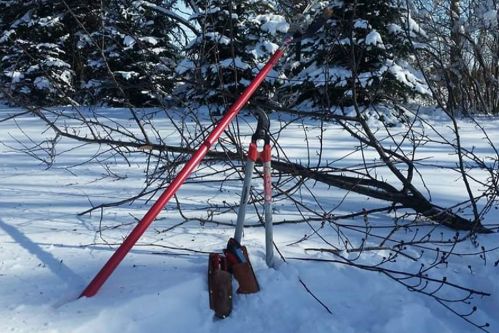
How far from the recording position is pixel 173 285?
92.4 inches

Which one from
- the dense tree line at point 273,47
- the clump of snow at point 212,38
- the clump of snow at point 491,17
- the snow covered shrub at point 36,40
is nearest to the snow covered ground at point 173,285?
the clump of snow at point 212,38

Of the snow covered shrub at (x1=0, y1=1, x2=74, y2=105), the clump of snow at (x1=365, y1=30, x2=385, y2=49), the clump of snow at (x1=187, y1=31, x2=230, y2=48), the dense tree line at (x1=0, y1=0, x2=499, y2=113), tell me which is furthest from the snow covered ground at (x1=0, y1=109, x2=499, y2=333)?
the snow covered shrub at (x1=0, y1=1, x2=74, y2=105)

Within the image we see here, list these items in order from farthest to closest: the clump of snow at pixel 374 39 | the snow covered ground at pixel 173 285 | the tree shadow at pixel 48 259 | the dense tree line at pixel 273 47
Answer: the clump of snow at pixel 374 39 → the dense tree line at pixel 273 47 → the tree shadow at pixel 48 259 → the snow covered ground at pixel 173 285

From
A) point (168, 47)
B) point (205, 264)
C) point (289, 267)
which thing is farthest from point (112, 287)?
point (168, 47)

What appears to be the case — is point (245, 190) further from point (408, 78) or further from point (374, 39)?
point (408, 78)

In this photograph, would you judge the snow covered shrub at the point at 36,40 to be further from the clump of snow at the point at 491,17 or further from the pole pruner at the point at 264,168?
the pole pruner at the point at 264,168

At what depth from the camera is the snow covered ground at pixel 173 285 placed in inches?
84.9

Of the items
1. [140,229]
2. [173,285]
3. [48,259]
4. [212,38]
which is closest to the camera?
[140,229]

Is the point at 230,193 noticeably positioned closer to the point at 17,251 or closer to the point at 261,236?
the point at 261,236

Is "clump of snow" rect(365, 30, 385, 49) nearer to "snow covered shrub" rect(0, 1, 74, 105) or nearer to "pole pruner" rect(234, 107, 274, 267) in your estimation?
"pole pruner" rect(234, 107, 274, 267)

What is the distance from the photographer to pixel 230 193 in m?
3.93

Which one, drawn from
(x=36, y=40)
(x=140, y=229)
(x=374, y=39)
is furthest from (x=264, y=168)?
(x=36, y=40)

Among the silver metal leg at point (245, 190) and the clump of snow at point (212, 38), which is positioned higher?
the clump of snow at point (212, 38)

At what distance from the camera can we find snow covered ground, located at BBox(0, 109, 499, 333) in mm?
2156
